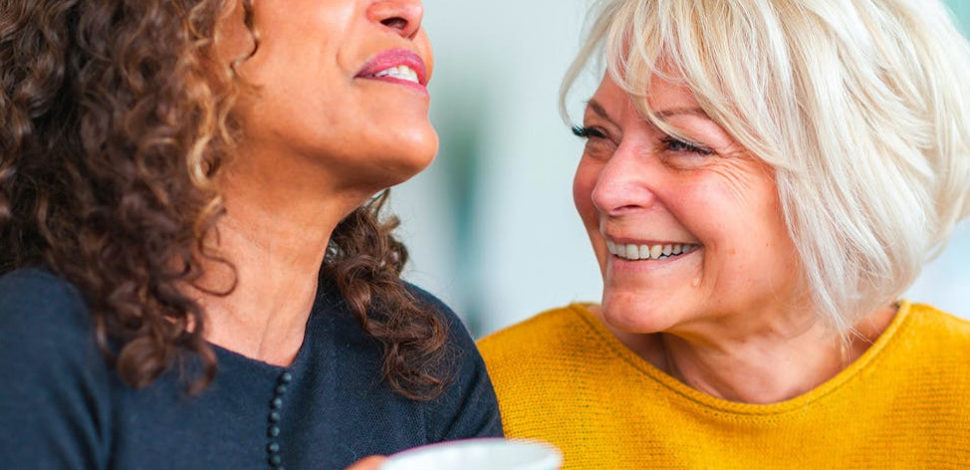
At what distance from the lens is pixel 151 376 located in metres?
1.08

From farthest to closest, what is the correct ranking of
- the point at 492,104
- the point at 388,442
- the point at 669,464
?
the point at 492,104
the point at 669,464
the point at 388,442

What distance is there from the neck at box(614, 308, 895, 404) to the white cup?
0.83m

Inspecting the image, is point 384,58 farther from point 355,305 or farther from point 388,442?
point 388,442

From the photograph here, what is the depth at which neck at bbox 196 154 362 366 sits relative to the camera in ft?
4.01

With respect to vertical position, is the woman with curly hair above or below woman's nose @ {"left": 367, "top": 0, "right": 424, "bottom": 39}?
below

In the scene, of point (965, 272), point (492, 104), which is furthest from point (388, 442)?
point (965, 272)

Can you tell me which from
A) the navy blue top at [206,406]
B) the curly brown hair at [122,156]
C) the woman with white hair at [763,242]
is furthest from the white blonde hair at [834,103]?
the curly brown hair at [122,156]

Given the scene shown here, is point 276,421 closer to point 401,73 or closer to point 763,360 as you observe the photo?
point 401,73

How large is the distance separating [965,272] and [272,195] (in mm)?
1764

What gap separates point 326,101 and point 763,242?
669 mm

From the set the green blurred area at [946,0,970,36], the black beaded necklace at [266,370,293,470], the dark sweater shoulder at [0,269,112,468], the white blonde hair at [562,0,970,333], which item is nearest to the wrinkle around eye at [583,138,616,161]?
the white blonde hair at [562,0,970,333]

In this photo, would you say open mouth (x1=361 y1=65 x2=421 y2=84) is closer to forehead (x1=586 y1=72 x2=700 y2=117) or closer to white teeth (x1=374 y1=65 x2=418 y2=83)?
white teeth (x1=374 y1=65 x2=418 y2=83)

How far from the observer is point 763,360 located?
1677 millimetres

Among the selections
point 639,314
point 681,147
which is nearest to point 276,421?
point 639,314
